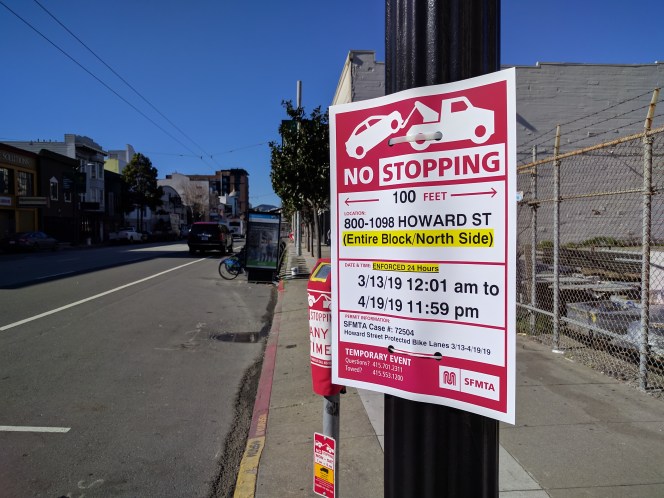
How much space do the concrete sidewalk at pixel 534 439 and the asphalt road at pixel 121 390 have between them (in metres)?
0.43

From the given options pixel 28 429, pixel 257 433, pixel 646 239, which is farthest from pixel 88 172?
pixel 646 239

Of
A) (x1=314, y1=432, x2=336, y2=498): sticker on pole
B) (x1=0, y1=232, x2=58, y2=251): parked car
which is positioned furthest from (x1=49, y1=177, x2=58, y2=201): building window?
(x1=314, y1=432, x2=336, y2=498): sticker on pole

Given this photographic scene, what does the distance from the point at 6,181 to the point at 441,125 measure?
44.6 metres

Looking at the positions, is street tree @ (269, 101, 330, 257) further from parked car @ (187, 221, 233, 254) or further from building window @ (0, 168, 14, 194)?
building window @ (0, 168, 14, 194)

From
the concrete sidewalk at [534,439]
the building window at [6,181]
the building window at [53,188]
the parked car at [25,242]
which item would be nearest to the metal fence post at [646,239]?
the concrete sidewalk at [534,439]

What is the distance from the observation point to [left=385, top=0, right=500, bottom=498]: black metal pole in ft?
6.03

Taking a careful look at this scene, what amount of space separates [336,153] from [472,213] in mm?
Answer: 664

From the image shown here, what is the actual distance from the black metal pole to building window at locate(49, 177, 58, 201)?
48860mm

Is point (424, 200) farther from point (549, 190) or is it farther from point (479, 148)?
point (549, 190)

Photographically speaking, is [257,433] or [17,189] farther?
[17,189]

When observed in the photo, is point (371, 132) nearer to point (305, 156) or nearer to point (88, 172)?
point (305, 156)

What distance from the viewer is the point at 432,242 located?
186cm

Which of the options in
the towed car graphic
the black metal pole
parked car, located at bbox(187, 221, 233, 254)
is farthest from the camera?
parked car, located at bbox(187, 221, 233, 254)

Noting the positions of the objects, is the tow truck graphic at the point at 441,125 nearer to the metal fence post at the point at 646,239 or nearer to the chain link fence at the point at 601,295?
the chain link fence at the point at 601,295
